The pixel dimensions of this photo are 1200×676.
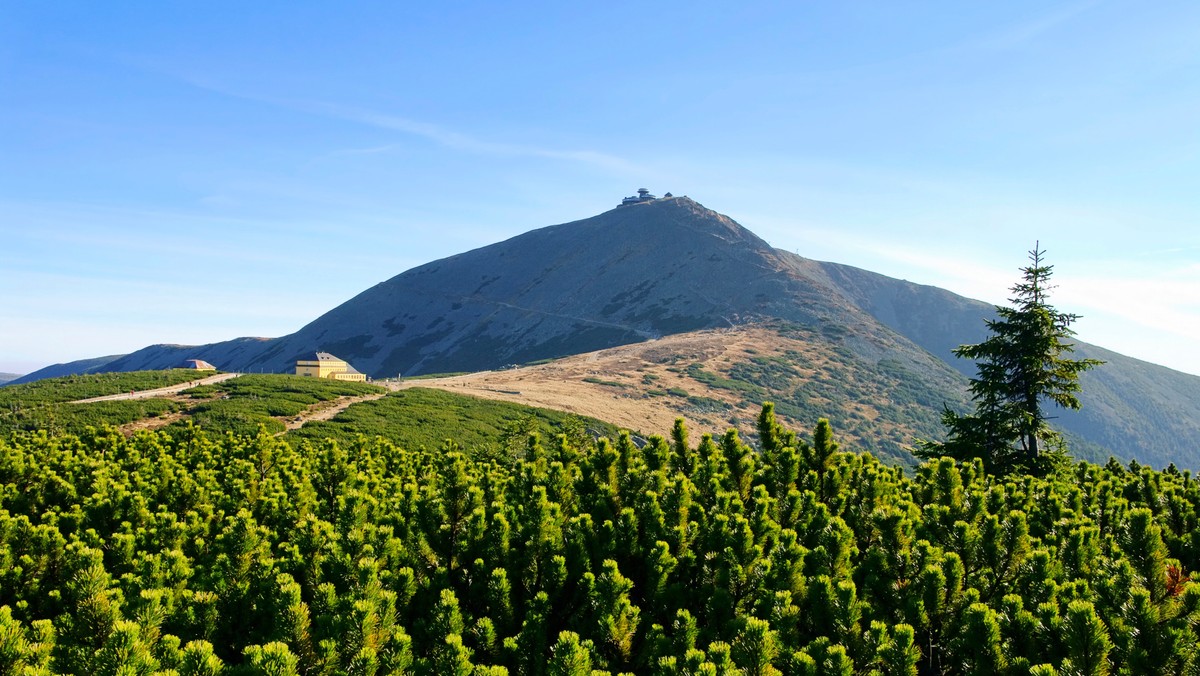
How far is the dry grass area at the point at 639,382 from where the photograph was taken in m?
76.7

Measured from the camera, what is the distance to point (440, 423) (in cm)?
5753

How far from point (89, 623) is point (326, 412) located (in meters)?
52.5

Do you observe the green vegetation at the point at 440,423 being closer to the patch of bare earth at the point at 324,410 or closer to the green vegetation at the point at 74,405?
the patch of bare earth at the point at 324,410

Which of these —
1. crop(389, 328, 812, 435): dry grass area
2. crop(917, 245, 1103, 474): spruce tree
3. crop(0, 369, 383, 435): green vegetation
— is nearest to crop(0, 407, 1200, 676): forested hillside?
crop(917, 245, 1103, 474): spruce tree

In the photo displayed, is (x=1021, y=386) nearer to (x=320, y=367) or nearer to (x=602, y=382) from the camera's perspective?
(x=602, y=382)

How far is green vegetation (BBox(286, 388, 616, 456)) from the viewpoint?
44875 mm

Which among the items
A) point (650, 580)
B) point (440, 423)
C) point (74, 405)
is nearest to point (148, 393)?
point (74, 405)

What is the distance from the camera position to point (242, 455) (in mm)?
17391

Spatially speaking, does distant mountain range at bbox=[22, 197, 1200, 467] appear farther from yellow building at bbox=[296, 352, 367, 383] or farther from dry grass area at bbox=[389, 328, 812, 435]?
yellow building at bbox=[296, 352, 367, 383]

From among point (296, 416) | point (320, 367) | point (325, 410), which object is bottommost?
point (296, 416)

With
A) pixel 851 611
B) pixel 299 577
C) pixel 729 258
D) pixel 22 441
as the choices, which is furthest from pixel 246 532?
pixel 729 258

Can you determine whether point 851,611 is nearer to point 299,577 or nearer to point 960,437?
point 299,577

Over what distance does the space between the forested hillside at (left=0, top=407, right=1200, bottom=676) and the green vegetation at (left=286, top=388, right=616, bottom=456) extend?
28366 millimetres

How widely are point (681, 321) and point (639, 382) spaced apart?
5518 cm
